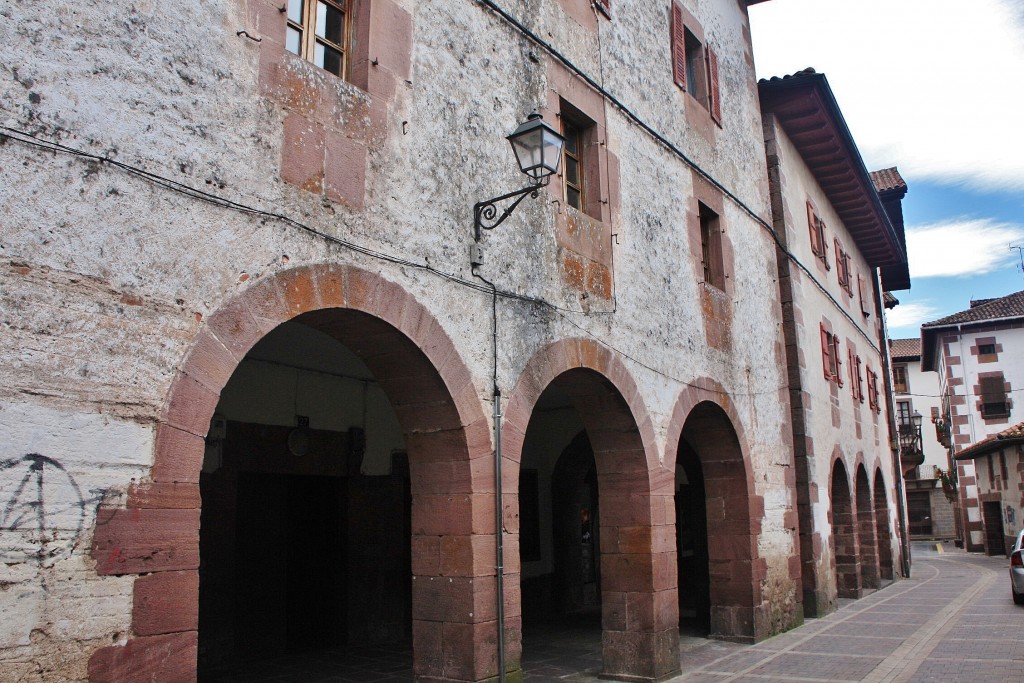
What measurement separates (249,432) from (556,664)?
3.73 m

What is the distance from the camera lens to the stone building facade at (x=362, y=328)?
3.84 meters

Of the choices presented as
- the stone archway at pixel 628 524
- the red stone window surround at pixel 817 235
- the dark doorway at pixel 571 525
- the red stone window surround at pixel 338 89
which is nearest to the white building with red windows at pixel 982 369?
the red stone window surround at pixel 817 235

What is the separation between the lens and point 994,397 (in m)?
34.5

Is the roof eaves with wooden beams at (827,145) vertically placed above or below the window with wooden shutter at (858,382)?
above

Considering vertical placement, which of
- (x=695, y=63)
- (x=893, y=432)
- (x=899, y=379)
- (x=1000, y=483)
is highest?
(x=899, y=379)

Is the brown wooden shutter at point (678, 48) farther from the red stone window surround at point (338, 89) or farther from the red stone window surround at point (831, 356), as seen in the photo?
the red stone window surround at point (831, 356)

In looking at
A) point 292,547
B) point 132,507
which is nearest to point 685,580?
point 292,547

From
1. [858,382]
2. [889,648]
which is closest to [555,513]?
[889,648]

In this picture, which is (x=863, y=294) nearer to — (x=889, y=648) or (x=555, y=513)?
(x=555, y=513)

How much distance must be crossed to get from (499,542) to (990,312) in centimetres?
3514

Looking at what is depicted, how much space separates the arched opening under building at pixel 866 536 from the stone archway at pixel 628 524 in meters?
10.1

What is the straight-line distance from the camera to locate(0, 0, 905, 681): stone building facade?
384 cm

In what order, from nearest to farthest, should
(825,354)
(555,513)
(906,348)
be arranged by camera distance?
(555,513) < (825,354) < (906,348)

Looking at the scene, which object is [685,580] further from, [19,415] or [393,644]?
[19,415]
